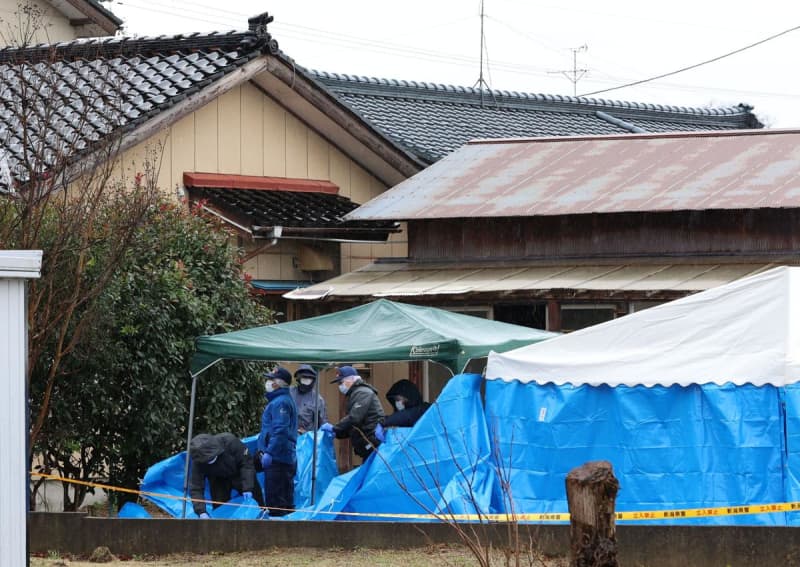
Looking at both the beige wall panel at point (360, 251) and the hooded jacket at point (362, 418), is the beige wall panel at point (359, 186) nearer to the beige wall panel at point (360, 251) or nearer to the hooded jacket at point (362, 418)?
the beige wall panel at point (360, 251)

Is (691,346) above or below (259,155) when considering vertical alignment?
below

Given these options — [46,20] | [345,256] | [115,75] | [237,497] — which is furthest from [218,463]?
[46,20]

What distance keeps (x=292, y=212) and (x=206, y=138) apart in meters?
1.53

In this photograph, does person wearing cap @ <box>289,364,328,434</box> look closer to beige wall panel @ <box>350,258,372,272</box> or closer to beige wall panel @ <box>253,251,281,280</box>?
beige wall panel @ <box>253,251,281,280</box>

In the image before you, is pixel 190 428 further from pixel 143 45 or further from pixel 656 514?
pixel 143 45

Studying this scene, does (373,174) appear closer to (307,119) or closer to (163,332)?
(307,119)

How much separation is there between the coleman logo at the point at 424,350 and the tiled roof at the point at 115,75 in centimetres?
481

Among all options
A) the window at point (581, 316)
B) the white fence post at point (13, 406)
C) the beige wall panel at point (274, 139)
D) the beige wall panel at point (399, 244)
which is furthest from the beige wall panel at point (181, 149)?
the white fence post at point (13, 406)

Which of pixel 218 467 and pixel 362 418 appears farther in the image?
pixel 362 418

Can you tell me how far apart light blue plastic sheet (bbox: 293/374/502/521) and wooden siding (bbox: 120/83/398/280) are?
5.36 m

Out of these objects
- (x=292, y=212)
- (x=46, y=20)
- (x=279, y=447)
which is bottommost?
(x=279, y=447)

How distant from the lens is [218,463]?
43.0 ft

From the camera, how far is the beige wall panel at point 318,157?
19.5 metres

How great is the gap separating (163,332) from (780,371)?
6293 millimetres
